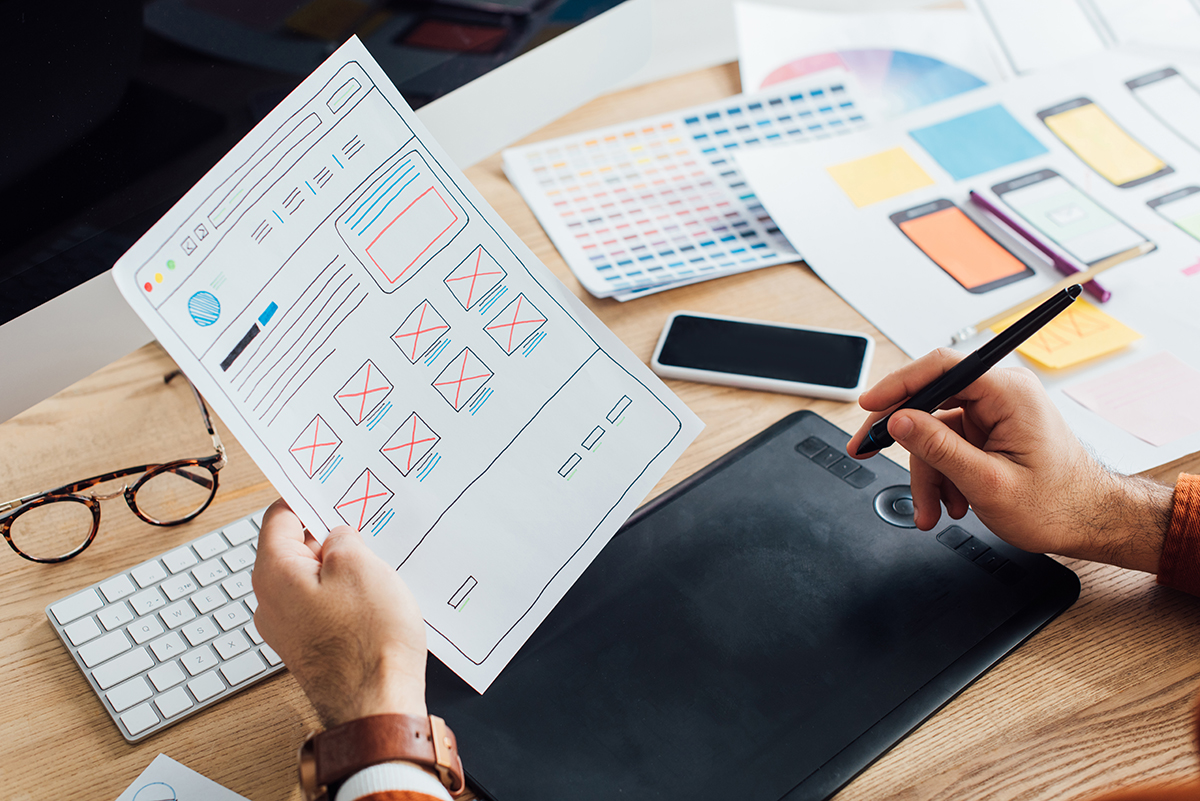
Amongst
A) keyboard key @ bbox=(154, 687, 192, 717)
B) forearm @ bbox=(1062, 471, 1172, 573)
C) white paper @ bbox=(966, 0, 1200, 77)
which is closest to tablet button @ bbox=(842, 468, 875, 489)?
forearm @ bbox=(1062, 471, 1172, 573)

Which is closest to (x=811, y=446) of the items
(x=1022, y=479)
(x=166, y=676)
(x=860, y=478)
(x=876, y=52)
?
(x=860, y=478)

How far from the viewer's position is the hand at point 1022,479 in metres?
0.59

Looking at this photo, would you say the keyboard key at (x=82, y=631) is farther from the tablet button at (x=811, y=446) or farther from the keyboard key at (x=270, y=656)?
the tablet button at (x=811, y=446)

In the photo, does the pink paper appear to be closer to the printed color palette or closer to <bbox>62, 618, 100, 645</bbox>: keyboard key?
the printed color palette

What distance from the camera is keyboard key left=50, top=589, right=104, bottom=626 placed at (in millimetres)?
583

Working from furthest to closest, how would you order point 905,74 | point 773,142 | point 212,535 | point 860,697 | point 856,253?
point 905,74
point 773,142
point 856,253
point 212,535
point 860,697

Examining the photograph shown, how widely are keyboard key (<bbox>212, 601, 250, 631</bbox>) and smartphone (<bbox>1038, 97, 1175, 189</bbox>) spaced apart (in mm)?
909

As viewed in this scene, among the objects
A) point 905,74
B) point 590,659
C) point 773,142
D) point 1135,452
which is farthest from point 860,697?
point 905,74

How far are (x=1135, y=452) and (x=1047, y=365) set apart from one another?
0.10 meters

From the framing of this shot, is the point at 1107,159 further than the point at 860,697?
Yes

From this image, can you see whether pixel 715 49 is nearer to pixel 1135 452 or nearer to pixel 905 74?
pixel 905 74

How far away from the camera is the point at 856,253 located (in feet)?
2.86

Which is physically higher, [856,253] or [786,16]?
[786,16]

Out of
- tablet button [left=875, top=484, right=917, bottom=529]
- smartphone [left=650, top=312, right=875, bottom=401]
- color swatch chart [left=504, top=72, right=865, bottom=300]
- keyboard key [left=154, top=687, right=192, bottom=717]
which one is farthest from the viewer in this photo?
color swatch chart [left=504, top=72, right=865, bottom=300]
